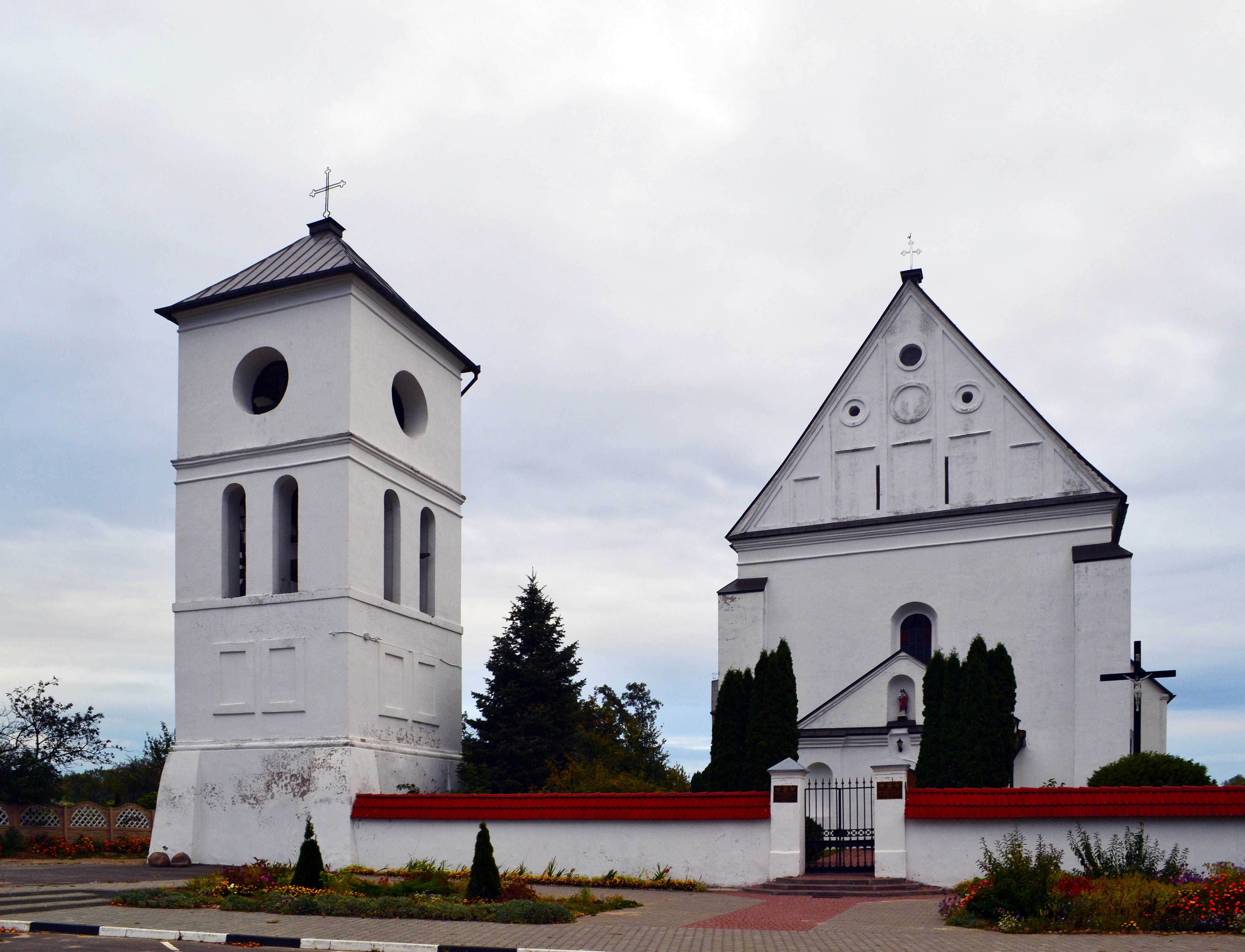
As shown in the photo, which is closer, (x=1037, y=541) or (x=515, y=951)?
(x=515, y=951)

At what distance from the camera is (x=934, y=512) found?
26734 millimetres

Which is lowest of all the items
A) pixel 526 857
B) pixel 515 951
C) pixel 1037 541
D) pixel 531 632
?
pixel 526 857

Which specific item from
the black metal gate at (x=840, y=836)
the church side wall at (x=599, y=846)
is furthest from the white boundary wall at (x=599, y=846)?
the black metal gate at (x=840, y=836)

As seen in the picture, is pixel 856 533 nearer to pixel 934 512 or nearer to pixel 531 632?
pixel 934 512

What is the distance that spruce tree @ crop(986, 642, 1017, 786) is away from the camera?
22234 millimetres

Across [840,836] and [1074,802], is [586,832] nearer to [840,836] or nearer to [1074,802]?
[840,836]

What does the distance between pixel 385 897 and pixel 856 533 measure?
15759 millimetres

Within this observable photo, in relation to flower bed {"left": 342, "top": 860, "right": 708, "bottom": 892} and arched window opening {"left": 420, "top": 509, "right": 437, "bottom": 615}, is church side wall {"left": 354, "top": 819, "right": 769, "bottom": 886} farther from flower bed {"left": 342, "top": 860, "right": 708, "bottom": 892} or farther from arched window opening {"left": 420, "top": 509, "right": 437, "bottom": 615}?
arched window opening {"left": 420, "top": 509, "right": 437, "bottom": 615}

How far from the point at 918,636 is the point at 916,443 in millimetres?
4409

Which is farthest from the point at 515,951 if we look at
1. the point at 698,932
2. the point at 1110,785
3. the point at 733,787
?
the point at 733,787

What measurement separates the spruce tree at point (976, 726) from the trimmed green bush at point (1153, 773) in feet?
11.4

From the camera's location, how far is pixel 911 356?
28.2 metres

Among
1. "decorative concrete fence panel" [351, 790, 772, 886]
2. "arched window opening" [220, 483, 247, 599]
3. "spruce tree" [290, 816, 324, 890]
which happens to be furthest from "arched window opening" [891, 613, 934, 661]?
"spruce tree" [290, 816, 324, 890]

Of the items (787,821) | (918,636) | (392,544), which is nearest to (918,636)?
(918,636)
